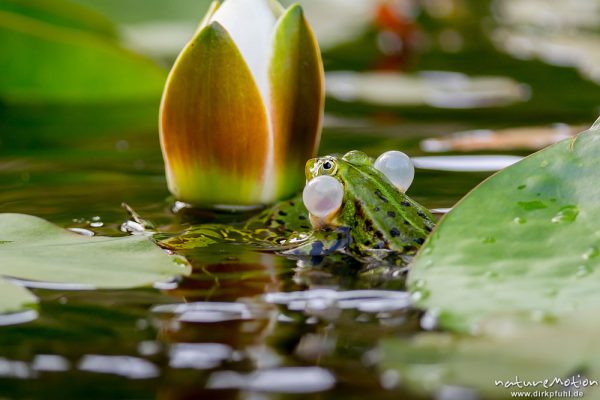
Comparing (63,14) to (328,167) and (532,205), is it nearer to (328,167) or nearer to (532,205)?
(328,167)

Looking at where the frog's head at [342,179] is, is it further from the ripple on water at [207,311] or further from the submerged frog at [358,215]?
the ripple on water at [207,311]

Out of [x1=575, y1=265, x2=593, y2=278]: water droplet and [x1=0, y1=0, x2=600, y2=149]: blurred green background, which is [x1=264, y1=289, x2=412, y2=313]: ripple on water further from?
[x1=0, y1=0, x2=600, y2=149]: blurred green background

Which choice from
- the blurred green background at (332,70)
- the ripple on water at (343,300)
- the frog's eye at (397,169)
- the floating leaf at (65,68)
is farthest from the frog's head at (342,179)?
the floating leaf at (65,68)

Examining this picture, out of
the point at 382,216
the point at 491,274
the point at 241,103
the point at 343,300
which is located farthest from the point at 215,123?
the point at 491,274

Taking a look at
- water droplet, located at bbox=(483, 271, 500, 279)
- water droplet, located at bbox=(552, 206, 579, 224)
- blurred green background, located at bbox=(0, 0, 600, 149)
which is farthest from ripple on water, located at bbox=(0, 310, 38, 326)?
blurred green background, located at bbox=(0, 0, 600, 149)

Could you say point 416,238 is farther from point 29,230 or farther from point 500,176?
point 29,230
